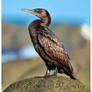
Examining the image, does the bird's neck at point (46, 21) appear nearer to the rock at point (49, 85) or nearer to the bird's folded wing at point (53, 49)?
the bird's folded wing at point (53, 49)

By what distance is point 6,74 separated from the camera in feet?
78.7

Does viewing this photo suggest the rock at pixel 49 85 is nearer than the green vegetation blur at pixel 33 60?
Yes

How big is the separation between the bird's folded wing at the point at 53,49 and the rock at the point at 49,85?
0.50 metres

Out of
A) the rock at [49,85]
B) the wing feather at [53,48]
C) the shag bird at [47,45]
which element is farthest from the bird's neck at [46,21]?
the rock at [49,85]

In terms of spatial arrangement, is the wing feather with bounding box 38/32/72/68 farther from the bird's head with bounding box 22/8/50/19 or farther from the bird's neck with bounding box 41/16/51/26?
the bird's head with bounding box 22/8/50/19

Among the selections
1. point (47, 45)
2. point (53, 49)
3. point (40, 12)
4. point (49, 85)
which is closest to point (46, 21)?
point (40, 12)

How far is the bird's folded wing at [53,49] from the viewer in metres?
11.7

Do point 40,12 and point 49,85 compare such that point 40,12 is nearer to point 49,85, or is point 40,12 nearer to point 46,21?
point 46,21

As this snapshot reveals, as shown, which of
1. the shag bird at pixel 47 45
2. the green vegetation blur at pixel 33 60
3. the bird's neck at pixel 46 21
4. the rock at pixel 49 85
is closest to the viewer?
the rock at pixel 49 85

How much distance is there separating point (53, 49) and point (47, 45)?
0.20 metres

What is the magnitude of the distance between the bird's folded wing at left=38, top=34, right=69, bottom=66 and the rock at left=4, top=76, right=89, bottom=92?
1.65ft

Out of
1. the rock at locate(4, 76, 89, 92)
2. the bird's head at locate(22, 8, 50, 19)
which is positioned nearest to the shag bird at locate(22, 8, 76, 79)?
the bird's head at locate(22, 8, 50, 19)

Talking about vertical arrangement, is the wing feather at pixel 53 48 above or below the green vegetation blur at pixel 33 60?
above

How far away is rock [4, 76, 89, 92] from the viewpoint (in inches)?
451
